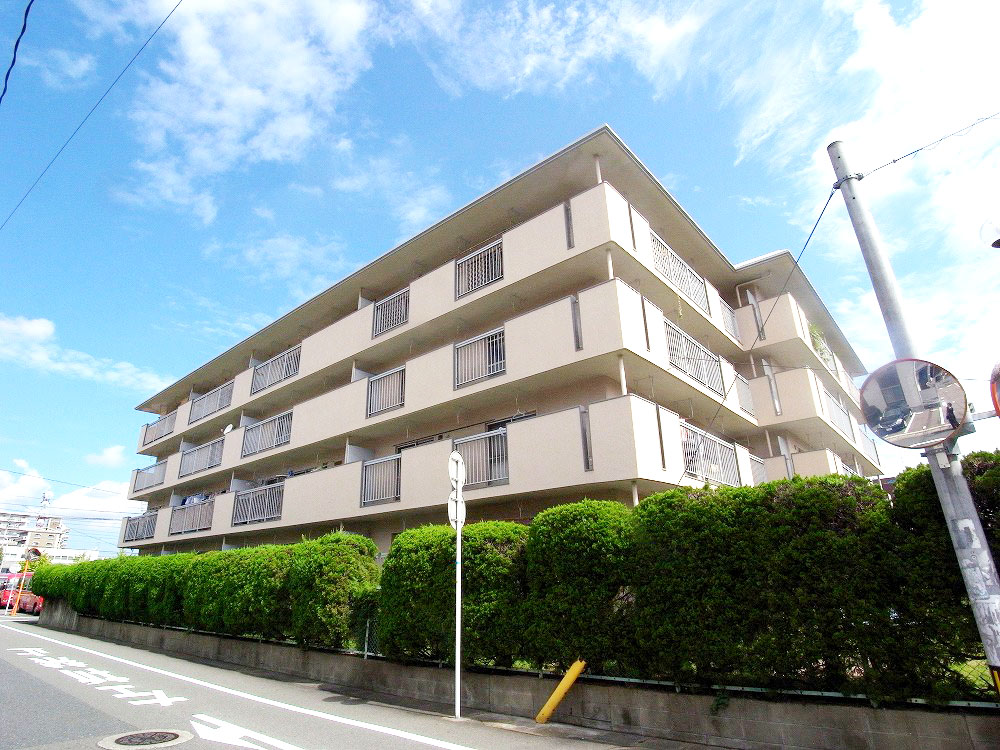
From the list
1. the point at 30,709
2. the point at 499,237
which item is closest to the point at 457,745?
the point at 30,709

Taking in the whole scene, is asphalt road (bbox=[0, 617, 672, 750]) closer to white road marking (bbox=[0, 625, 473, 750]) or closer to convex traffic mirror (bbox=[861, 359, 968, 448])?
white road marking (bbox=[0, 625, 473, 750])

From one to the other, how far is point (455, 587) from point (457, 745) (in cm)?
226

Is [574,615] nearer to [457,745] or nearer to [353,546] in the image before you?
[457,745]

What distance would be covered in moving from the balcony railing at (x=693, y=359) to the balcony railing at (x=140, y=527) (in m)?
23.5

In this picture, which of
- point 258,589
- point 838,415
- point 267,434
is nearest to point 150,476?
point 267,434

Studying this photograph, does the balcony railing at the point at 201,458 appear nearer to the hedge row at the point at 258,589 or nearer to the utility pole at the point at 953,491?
the hedge row at the point at 258,589

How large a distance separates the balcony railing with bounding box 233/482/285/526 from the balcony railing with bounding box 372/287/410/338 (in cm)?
586

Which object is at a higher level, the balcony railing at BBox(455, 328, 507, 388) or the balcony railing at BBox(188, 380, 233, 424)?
the balcony railing at BBox(188, 380, 233, 424)

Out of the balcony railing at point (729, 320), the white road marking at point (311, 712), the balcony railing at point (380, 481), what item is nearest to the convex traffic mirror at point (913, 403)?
the white road marking at point (311, 712)

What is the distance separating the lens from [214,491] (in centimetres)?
2428

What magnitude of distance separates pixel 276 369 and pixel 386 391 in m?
7.16

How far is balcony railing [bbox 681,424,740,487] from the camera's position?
11359 millimetres

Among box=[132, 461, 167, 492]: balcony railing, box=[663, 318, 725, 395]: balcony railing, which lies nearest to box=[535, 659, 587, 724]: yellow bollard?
box=[663, 318, 725, 395]: balcony railing

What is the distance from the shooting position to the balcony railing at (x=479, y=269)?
44.8ft
